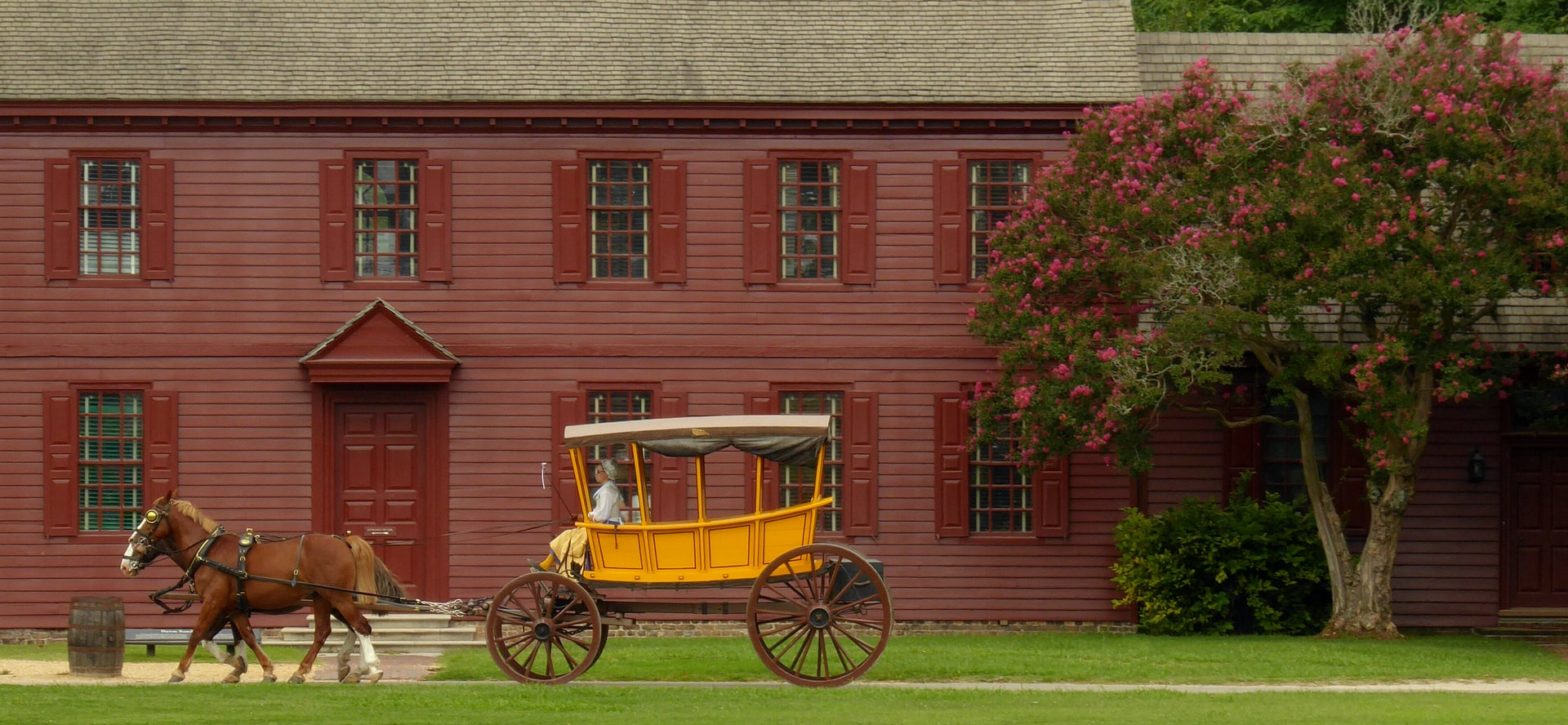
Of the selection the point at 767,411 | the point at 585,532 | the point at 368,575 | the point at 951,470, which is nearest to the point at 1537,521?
the point at 951,470

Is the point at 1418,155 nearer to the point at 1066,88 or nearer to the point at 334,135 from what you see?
the point at 1066,88

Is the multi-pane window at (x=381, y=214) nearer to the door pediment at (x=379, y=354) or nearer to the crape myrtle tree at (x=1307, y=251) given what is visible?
the door pediment at (x=379, y=354)

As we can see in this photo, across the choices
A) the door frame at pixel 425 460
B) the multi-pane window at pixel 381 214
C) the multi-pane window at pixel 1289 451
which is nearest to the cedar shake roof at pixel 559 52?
the multi-pane window at pixel 381 214

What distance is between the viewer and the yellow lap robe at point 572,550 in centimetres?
1689

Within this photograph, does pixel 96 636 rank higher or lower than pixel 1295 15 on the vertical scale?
lower

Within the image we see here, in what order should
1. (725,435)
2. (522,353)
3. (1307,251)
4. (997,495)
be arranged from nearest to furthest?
(725,435) < (1307,251) < (522,353) < (997,495)

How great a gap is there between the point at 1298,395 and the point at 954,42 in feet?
20.3

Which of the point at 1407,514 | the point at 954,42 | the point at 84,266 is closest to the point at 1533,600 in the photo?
the point at 1407,514

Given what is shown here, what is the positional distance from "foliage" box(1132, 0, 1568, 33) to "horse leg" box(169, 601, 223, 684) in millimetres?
21706

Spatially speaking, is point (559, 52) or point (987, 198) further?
point (559, 52)

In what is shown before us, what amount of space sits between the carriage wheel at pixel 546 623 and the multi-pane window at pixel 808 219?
743cm

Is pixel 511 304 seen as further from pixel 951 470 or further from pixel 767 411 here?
pixel 951 470

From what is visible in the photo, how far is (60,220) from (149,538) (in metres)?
→ 7.13

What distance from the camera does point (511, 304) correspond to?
2314cm
